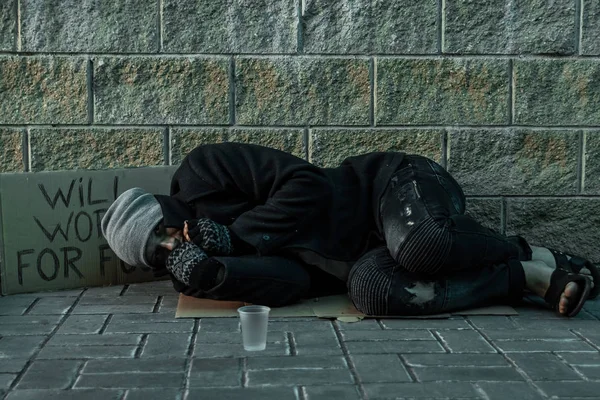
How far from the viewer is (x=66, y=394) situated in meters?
2.43

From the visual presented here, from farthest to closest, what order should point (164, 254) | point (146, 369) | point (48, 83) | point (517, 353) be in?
point (48, 83) → point (164, 254) → point (517, 353) → point (146, 369)

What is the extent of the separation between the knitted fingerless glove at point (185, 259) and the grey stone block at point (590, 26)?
2275 mm

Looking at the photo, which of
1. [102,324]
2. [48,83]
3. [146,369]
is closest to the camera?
[146,369]

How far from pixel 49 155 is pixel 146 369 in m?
1.88

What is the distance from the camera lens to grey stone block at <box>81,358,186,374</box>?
2.65 metres

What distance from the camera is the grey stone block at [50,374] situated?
2.52 metres

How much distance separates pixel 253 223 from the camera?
344 centimetres

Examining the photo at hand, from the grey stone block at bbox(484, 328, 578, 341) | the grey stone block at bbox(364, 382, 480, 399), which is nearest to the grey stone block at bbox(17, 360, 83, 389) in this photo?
the grey stone block at bbox(364, 382, 480, 399)

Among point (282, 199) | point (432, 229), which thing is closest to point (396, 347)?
point (432, 229)

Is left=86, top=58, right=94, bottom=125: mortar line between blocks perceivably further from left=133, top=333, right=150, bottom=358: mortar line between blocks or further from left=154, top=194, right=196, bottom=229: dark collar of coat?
left=133, top=333, right=150, bottom=358: mortar line between blocks

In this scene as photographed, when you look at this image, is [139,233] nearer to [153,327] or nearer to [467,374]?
[153,327]

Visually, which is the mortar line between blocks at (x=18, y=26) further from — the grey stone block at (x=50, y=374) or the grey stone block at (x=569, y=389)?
the grey stone block at (x=569, y=389)

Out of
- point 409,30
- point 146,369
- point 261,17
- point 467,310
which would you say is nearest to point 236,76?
point 261,17

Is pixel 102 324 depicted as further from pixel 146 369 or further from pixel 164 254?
pixel 146 369
